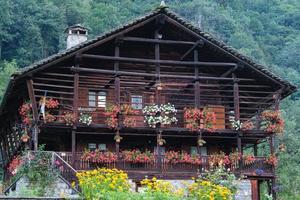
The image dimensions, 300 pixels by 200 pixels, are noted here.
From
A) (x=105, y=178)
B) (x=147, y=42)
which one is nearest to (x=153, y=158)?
(x=147, y=42)

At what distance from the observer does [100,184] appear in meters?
16.2

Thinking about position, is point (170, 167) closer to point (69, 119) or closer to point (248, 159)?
point (248, 159)

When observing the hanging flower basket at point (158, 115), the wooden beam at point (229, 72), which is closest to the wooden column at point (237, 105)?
the wooden beam at point (229, 72)

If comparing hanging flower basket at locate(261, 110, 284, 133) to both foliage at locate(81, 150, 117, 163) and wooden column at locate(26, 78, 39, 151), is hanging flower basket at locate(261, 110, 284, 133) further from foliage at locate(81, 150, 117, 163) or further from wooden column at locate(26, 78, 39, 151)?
wooden column at locate(26, 78, 39, 151)

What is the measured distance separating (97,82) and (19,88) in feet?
10.8

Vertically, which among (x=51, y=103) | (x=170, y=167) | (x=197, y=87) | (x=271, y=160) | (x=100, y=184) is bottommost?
(x=100, y=184)

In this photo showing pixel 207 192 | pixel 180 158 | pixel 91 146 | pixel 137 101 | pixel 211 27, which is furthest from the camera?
pixel 211 27

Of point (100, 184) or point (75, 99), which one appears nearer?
point (100, 184)

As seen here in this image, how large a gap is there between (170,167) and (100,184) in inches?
460

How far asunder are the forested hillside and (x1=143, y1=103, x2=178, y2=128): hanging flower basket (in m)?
23.3

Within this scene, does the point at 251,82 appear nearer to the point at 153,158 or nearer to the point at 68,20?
the point at 153,158

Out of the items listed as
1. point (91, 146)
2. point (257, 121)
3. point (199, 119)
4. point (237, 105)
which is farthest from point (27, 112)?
point (257, 121)

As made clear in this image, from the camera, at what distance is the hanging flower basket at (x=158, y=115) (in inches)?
1088

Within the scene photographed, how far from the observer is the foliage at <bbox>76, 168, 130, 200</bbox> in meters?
15.8
